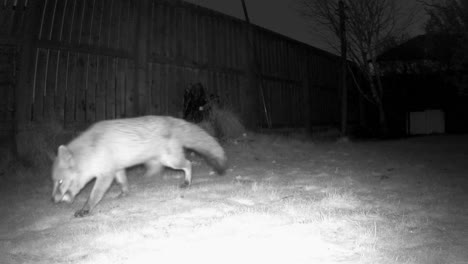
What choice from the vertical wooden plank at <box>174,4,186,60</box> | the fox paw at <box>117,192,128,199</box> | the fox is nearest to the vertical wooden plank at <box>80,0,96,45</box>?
the vertical wooden plank at <box>174,4,186,60</box>

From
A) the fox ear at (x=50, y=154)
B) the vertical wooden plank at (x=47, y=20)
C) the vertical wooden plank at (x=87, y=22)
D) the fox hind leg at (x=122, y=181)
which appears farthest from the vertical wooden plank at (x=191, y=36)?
the fox hind leg at (x=122, y=181)

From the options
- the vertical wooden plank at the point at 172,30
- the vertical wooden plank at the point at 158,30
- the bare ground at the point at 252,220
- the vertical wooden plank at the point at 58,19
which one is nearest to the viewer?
the bare ground at the point at 252,220

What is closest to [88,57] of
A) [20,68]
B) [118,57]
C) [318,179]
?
[118,57]

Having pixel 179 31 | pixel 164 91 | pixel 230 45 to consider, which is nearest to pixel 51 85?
pixel 164 91

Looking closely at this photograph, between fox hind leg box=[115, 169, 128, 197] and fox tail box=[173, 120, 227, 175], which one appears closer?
fox hind leg box=[115, 169, 128, 197]

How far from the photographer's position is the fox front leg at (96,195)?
16.4 ft

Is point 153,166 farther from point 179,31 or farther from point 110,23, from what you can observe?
point 179,31

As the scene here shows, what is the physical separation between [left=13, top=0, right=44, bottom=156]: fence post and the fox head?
282 cm

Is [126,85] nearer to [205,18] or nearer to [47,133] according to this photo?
[47,133]

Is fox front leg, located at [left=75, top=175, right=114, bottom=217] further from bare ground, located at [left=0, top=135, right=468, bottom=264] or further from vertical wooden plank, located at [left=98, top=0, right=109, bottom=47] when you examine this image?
vertical wooden plank, located at [left=98, top=0, right=109, bottom=47]

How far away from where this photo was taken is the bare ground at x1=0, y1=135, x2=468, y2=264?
3.20 m

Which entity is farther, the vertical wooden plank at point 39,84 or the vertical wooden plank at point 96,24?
the vertical wooden plank at point 96,24

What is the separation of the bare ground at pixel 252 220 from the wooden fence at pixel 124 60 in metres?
1.72

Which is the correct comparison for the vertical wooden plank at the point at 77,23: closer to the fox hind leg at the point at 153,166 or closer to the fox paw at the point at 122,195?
the fox hind leg at the point at 153,166
